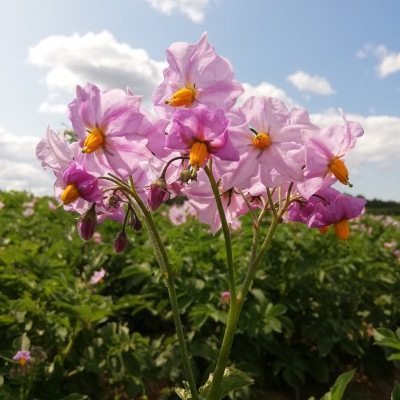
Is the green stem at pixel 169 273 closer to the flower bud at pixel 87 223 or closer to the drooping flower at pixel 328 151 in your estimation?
the flower bud at pixel 87 223

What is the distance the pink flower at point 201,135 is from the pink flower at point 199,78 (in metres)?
0.14

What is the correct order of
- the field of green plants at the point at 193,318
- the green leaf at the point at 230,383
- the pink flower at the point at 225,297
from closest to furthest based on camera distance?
1. the green leaf at the point at 230,383
2. the field of green plants at the point at 193,318
3. the pink flower at the point at 225,297

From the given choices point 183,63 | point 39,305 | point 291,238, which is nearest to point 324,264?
point 291,238

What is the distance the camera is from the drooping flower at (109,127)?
105cm

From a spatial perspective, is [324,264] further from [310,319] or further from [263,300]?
[263,300]

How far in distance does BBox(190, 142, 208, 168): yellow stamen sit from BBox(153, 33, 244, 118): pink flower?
16cm

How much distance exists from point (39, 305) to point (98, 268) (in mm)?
1369

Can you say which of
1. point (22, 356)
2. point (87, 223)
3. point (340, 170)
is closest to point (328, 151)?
point (340, 170)

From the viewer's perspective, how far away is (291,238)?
4.47 m

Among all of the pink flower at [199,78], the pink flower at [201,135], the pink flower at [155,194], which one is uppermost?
the pink flower at [199,78]

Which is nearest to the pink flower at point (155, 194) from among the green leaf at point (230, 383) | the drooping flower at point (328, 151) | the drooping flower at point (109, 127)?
the drooping flower at point (109, 127)

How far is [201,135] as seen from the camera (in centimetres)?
99

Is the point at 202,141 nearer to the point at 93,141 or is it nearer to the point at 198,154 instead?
the point at 198,154

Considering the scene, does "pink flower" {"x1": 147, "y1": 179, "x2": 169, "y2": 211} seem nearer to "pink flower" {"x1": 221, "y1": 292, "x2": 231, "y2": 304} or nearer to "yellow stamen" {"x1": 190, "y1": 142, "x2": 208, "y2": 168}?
"yellow stamen" {"x1": 190, "y1": 142, "x2": 208, "y2": 168}
